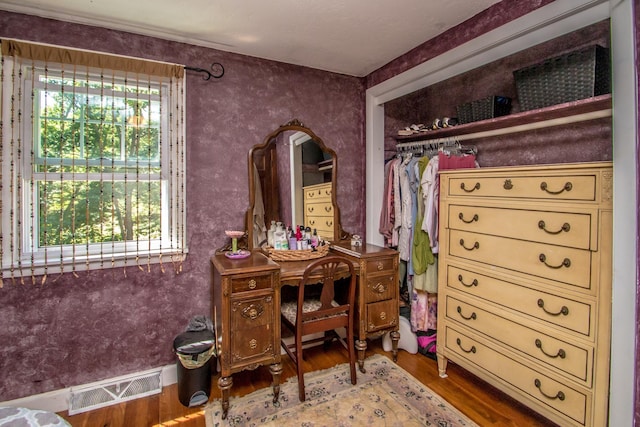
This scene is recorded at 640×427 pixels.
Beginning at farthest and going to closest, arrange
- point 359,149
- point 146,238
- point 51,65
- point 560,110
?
point 359,149
point 146,238
point 51,65
point 560,110

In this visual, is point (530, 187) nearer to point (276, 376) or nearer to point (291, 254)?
point (291, 254)

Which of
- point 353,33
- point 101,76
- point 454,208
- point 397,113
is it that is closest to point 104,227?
point 101,76

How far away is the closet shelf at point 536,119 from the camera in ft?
5.85

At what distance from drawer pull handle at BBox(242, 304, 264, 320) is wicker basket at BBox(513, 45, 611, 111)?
2.15 m

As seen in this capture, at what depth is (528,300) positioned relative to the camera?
1.85 metres

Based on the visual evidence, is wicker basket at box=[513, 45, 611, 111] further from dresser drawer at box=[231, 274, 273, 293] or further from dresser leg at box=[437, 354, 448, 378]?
dresser drawer at box=[231, 274, 273, 293]

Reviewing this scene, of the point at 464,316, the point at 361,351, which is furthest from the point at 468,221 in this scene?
the point at 361,351

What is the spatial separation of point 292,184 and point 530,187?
1742mm

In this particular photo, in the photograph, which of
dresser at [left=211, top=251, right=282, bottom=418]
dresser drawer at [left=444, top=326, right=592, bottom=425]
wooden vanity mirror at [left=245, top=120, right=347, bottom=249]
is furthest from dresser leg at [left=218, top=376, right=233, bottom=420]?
dresser drawer at [left=444, top=326, right=592, bottom=425]

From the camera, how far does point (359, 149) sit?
3.18 metres

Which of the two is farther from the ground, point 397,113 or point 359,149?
point 397,113

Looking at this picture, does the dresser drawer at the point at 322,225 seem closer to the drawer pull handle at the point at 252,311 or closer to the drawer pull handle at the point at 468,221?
the drawer pull handle at the point at 252,311

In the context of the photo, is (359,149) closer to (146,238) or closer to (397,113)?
(397,113)

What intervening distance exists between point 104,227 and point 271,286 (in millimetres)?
1241
